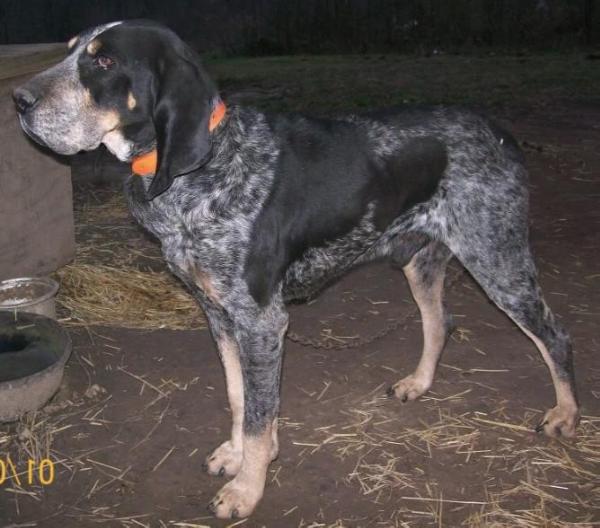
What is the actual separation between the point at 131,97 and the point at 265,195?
0.76m

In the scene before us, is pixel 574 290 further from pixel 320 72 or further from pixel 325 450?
pixel 320 72

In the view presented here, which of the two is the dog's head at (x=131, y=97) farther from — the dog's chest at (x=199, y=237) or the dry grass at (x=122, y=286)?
the dry grass at (x=122, y=286)

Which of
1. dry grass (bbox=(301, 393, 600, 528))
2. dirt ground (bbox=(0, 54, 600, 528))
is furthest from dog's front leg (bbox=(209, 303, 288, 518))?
dry grass (bbox=(301, 393, 600, 528))

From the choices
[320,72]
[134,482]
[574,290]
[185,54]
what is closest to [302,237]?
[185,54]

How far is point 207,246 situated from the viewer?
3789 mm

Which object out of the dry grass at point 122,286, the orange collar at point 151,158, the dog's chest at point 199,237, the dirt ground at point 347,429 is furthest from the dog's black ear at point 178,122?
the dry grass at point 122,286

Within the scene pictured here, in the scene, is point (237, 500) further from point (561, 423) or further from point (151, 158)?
point (561, 423)

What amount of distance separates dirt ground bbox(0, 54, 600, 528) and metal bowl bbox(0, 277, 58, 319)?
0.40 meters

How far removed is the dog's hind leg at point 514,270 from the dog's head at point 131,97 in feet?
5.09

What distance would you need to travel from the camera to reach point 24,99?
3590 mm

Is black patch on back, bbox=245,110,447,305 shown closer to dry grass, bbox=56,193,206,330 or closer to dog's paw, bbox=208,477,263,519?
dog's paw, bbox=208,477,263,519

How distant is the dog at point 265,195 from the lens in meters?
3.53

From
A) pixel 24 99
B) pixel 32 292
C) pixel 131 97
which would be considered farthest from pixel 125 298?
pixel 131 97

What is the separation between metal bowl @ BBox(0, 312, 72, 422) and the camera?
459cm
